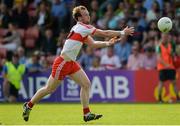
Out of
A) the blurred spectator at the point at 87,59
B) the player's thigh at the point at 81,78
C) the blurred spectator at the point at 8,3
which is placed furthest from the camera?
the blurred spectator at the point at 8,3

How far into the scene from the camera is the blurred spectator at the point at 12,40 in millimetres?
25217

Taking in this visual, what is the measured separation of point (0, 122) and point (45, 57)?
9.87 m

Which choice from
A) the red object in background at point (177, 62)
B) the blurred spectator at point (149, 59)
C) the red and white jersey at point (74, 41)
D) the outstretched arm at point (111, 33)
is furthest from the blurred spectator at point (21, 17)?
the outstretched arm at point (111, 33)

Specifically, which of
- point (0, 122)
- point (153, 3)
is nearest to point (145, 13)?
point (153, 3)

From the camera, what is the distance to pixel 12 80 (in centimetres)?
2334

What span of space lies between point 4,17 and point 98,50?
4.22 meters

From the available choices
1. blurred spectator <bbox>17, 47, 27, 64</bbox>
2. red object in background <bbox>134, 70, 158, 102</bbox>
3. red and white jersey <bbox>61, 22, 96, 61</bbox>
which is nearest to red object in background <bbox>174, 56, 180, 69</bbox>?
red object in background <bbox>134, 70, 158, 102</bbox>

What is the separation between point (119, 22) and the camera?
24.7 m

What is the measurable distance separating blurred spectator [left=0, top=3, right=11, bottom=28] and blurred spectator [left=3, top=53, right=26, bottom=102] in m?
3.13

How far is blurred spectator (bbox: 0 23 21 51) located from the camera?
2522cm

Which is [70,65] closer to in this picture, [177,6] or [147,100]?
[147,100]

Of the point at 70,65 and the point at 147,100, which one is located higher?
the point at 70,65

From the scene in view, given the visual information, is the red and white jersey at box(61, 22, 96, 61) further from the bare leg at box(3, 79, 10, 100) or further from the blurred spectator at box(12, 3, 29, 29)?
the blurred spectator at box(12, 3, 29, 29)

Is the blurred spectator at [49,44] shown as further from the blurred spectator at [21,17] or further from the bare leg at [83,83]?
the bare leg at [83,83]
